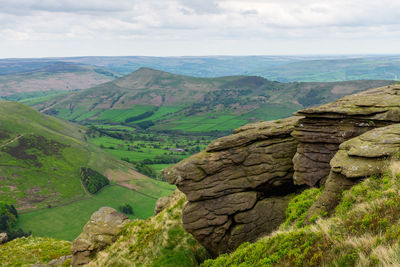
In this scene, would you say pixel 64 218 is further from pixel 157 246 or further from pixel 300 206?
pixel 300 206

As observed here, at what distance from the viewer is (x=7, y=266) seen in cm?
4188

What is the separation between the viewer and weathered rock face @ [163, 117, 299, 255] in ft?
A: 81.6

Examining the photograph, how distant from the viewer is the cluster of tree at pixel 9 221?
15154 centimetres

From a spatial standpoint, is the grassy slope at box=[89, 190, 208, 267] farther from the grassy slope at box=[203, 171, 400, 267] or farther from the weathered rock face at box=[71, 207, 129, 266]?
the grassy slope at box=[203, 171, 400, 267]

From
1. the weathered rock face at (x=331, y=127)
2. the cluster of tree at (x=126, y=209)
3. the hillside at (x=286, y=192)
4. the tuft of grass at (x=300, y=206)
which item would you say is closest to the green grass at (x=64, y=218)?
the cluster of tree at (x=126, y=209)

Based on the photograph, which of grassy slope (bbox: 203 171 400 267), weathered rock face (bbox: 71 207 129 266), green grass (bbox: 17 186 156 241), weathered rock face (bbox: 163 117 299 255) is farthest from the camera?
green grass (bbox: 17 186 156 241)

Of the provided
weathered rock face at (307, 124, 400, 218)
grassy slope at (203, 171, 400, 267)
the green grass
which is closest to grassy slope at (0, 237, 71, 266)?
grassy slope at (203, 171, 400, 267)

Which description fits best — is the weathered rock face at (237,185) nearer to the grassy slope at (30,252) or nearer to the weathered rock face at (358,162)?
the weathered rock face at (358,162)

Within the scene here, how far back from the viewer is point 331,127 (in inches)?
962

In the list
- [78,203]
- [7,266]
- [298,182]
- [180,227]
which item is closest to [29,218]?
[78,203]

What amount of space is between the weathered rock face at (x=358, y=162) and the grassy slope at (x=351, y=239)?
0.93 metres

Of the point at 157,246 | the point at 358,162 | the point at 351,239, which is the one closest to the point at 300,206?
the point at 358,162

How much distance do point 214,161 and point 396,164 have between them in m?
14.7

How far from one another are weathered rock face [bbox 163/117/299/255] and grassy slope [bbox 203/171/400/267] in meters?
6.73
